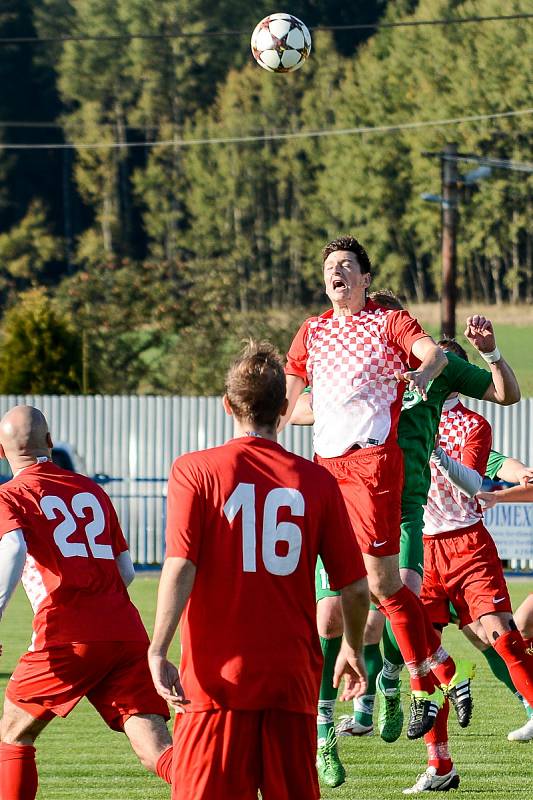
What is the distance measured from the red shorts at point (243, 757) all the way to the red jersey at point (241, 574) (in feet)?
0.18

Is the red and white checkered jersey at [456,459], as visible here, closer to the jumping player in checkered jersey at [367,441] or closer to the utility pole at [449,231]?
the jumping player in checkered jersey at [367,441]

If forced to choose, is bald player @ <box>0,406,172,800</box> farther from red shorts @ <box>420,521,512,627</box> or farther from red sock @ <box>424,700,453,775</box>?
red shorts @ <box>420,521,512,627</box>

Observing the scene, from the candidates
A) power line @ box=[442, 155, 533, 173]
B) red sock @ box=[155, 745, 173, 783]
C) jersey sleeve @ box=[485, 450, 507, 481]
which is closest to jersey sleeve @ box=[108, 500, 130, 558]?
red sock @ box=[155, 745, 173, 783]

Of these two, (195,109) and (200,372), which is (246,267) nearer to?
(195,109)

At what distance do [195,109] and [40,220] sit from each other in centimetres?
1049

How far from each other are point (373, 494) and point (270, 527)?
2.21 meters

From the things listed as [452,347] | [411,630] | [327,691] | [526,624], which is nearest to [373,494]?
[411,630]

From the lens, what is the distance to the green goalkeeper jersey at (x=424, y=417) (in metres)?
6.93

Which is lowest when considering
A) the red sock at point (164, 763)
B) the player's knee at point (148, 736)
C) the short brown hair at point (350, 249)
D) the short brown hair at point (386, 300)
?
the red sock at point (164, 763)

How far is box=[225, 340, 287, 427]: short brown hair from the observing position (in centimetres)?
455

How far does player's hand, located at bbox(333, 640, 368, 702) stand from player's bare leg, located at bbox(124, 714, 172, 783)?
2.68 ft

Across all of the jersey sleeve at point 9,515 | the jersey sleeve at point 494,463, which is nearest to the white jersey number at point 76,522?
the jersey sleeve at point 9,515

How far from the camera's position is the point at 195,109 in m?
71.7

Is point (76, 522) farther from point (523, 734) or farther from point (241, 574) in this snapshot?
point (523, 734)
